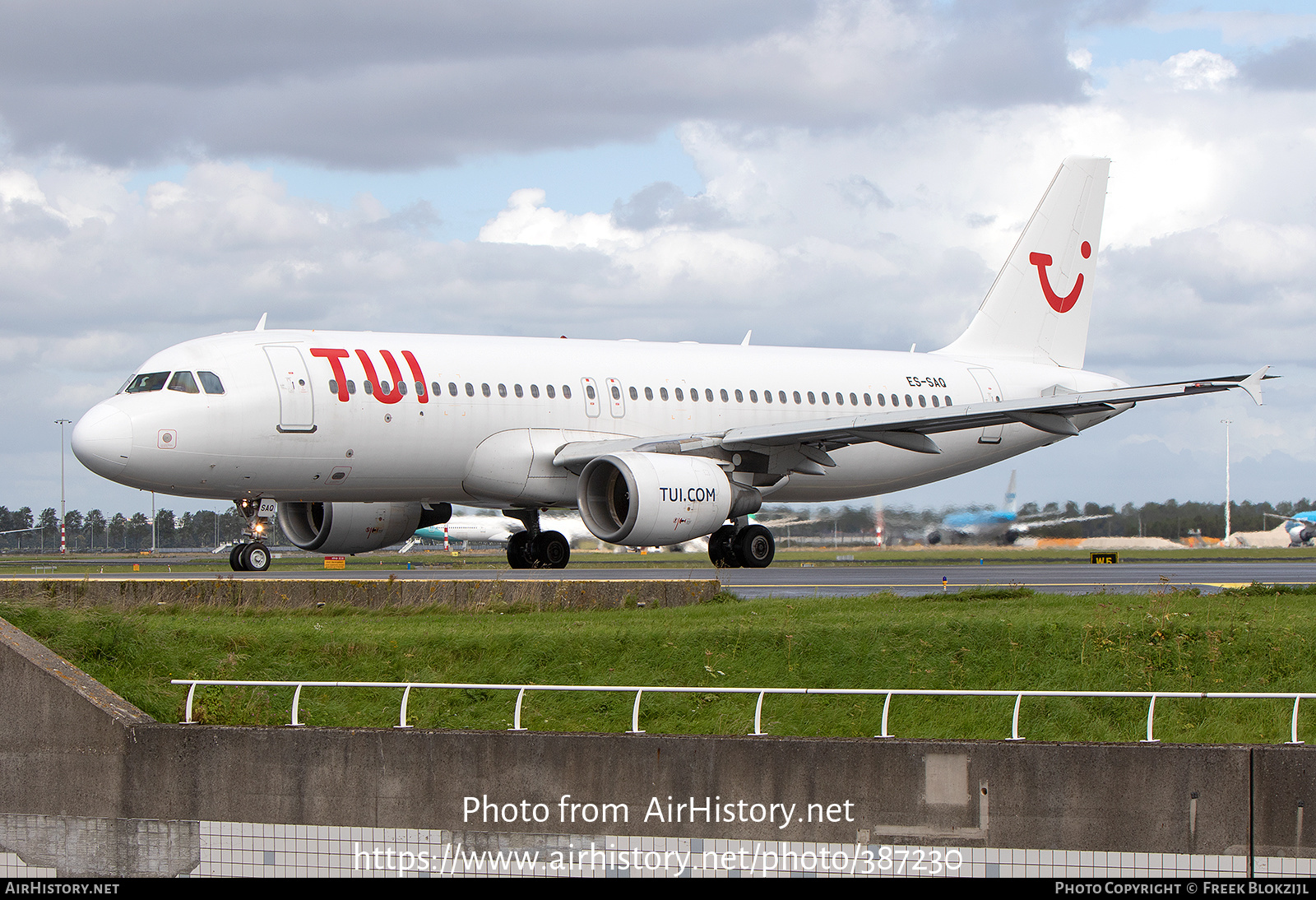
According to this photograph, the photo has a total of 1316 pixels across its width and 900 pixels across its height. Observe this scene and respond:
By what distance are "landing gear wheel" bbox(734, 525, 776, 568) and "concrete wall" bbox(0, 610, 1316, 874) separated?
17.4m

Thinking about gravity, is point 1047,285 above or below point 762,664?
above

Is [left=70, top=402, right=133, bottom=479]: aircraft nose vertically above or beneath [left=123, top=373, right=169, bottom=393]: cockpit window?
beneath

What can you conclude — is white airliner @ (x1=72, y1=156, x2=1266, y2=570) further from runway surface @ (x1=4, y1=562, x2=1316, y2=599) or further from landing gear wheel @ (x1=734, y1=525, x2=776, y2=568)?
runway surface @ (x1=4, y1=562, x2=1316, y2=599)

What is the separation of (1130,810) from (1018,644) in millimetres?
4703

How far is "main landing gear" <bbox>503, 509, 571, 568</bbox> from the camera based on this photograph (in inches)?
1136

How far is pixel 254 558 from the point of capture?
2544 cm

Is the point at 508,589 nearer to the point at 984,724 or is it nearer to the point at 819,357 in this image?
the point at 984,724

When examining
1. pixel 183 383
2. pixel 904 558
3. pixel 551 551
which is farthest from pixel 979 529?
pixel 183 383

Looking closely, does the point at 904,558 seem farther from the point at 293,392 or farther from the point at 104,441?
the point at 104,441

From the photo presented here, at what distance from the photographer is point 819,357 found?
3209 cm

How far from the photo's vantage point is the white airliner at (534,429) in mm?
24109

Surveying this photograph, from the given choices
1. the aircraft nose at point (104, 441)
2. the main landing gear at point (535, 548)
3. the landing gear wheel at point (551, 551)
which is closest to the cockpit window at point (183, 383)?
the aircraft nose at point (104, 441)

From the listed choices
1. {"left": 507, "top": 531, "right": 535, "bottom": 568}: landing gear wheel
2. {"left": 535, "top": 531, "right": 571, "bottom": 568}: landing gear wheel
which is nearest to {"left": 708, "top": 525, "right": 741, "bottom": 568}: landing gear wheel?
{"left": 535, "top": 531, "right": 571, "bottom": 568}: landing gear wheel

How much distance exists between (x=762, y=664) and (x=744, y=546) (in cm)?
1389
